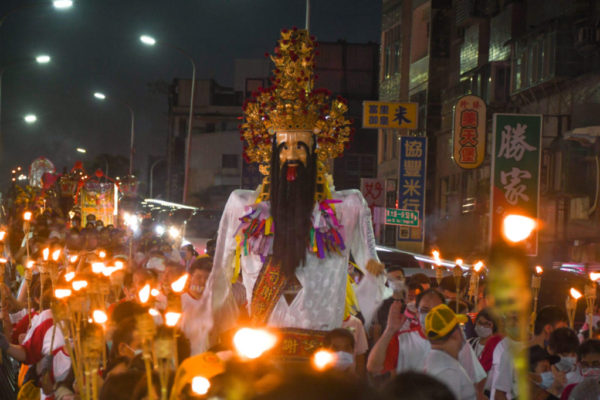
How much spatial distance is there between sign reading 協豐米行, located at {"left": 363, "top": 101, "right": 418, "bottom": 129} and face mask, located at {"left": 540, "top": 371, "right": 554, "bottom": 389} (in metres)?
16.8

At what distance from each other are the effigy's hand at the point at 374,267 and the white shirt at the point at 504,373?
112cm

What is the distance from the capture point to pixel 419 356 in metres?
5.97

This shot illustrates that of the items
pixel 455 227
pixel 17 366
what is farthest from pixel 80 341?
pixel 455 227

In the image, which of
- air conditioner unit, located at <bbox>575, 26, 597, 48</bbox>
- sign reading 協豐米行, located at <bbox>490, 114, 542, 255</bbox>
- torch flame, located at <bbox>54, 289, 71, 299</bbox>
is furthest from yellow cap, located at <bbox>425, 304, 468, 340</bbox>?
air conditioner unit, located at <bbox>575, 26, 597, 48</bbox>

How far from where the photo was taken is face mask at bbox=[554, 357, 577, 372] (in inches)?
236

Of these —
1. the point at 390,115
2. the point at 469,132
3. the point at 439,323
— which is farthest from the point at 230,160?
the point at 439,323

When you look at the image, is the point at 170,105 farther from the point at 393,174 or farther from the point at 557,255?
the point at 557,255

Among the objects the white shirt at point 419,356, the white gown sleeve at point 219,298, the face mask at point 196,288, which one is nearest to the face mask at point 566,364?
the white shirt at point 419,356

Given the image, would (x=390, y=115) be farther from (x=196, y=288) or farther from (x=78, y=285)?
(x=78, y=285)

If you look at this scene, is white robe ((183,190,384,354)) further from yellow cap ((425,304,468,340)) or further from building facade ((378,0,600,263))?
building facade ((378,0,600,263))

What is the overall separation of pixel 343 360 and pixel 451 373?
57 cm

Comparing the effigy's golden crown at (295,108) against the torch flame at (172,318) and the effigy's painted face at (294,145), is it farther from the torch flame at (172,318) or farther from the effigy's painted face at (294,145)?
the torch flame at (172,318)

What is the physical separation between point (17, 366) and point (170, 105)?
220 ft

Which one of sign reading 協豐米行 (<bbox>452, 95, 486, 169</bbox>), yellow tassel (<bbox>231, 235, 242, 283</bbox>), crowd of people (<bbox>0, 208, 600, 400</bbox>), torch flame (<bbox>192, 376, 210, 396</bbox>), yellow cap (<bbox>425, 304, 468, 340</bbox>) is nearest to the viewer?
torch flame (<bbox>192, 376, 210, 396</bbox>)
